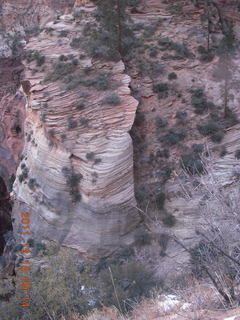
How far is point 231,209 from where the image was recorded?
6.79 m

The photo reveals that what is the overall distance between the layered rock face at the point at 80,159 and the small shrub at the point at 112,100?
45 millimetres

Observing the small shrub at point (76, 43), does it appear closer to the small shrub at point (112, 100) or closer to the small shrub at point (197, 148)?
the small shrub at point (112, 100)

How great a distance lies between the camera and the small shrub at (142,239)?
18.4 metres

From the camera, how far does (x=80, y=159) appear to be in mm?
19359

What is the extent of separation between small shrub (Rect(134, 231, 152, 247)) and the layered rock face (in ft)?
1.64

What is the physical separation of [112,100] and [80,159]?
3.04 m

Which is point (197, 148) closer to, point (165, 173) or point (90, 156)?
point (165, 173)

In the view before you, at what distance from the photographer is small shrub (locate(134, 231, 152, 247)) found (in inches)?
726

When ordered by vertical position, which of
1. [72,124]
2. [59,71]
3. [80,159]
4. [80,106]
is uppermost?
[59,71]

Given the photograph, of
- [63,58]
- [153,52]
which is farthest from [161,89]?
[63,58]

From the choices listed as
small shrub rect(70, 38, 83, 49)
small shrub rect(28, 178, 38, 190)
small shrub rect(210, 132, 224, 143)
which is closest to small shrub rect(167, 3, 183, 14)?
small shrub rect(70, 38, 83, 49)

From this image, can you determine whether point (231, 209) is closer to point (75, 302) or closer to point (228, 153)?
point (75, 302)

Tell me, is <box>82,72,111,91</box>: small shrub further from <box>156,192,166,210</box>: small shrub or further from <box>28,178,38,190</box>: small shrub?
<box>156,192,166,210</box>: small shrub

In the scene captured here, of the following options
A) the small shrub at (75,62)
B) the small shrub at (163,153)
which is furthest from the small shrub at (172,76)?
the small shrub at (75,62)
